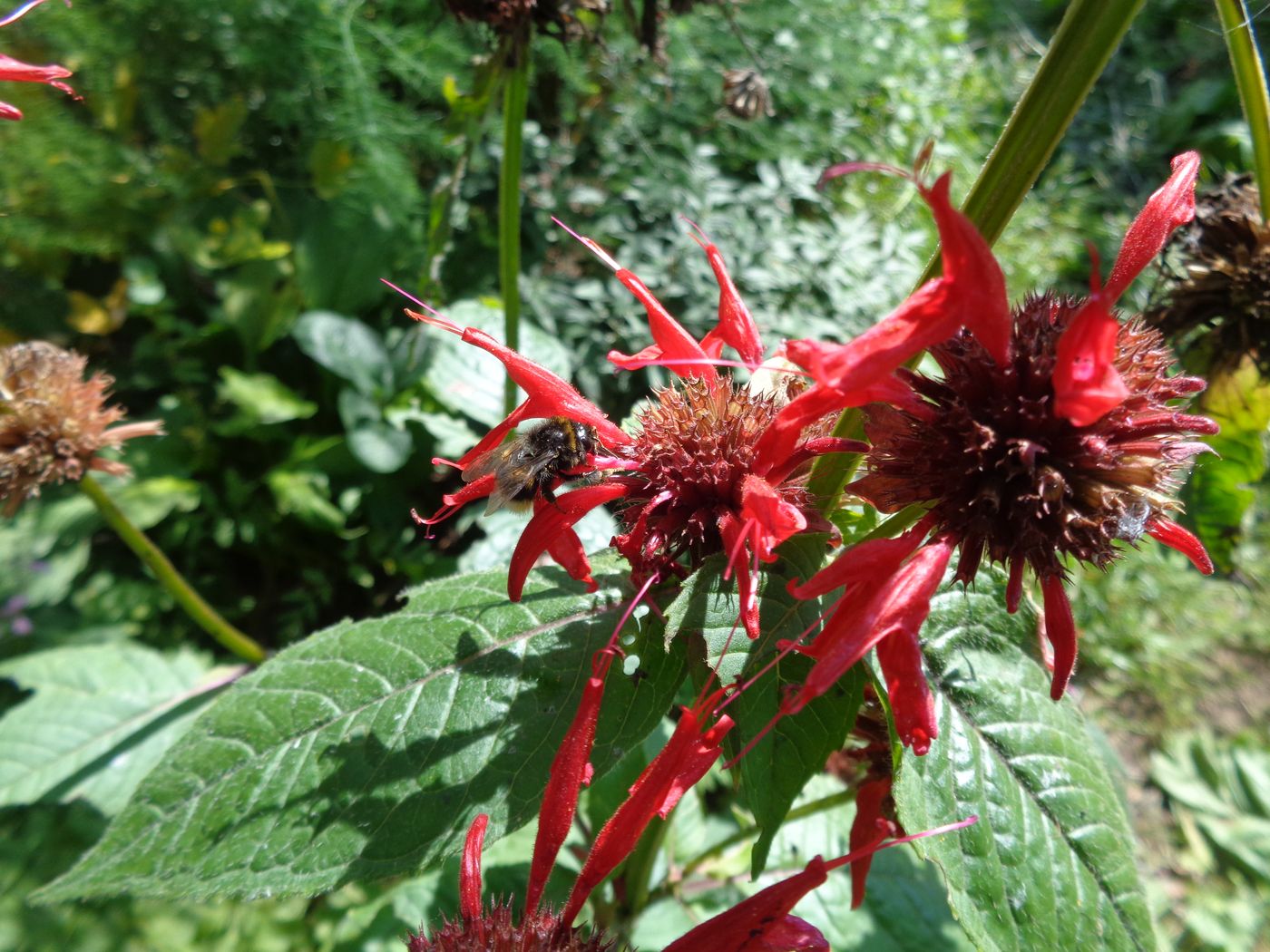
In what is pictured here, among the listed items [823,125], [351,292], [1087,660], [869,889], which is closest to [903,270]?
[823,125]

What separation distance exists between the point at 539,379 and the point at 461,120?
1.92 feet

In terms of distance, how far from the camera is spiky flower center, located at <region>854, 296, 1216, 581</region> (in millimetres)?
488

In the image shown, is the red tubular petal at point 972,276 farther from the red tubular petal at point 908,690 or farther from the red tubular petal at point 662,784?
the red tubular petal at point 662,784

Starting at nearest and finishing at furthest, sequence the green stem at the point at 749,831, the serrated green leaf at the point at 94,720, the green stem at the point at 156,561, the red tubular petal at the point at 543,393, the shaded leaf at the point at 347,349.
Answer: the red tubular petal at the point at 543,393 < the green stem at the point at 749,831 < the green stem at the point at 156,561 < the serrated green leaf at the point at 94,720 < the shaded leaf at the point at 347,349

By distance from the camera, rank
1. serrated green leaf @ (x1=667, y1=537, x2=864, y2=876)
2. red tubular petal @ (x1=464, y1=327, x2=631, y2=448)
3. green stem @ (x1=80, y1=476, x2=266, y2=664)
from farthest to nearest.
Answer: green stem @ (x1=80, y1=476, x2=266, y2=664)
red tubular petal @ (x1=464, y1=327, x2=631, y2=448)
serrated green leaf @ (x1=667, y1=537, x2=864, y2=876)

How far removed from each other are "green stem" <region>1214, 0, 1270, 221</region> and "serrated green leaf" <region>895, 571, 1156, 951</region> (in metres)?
0.43

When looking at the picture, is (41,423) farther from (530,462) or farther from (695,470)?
(695,470)

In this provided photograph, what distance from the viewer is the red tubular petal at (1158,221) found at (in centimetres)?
53

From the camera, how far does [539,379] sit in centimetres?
67

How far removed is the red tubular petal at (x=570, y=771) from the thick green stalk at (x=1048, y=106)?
0.38m

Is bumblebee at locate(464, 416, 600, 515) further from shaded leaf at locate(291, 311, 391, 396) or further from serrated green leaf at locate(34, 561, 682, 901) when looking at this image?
shaded leaf at locate(291, 311, 391, 396)

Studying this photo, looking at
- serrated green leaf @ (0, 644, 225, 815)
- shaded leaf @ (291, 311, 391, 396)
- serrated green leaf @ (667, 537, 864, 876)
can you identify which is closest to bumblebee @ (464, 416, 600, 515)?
serrated green leaf @ (667, 537, 864, 876)

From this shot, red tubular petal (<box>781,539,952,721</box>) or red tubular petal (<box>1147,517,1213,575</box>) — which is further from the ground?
red tubular petal (<box>1147,517,1213,575</box>)

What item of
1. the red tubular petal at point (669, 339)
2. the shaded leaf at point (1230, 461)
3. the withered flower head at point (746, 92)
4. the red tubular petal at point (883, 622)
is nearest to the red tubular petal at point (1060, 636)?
the red tubular petal at point (883, 622)
